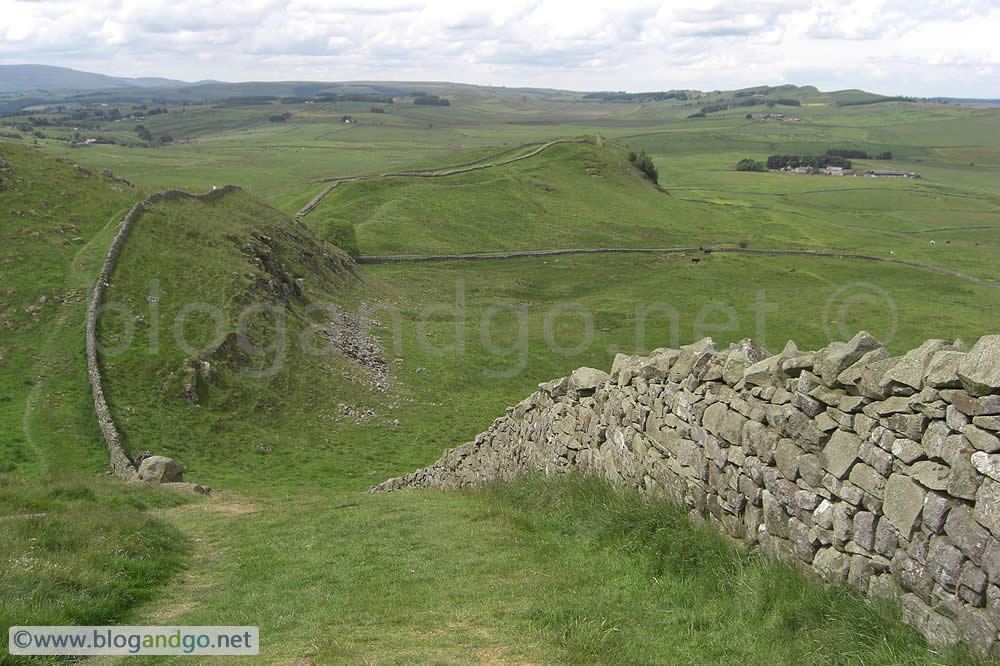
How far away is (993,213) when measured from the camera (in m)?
164

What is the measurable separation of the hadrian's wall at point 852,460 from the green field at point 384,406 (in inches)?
22.8

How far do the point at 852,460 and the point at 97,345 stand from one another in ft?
127

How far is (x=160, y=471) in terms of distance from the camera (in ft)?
85.3

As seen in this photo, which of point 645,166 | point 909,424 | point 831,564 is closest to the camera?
point 909,424

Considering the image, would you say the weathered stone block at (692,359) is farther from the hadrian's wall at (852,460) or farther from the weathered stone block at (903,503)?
the weathered stone block at (903,503)

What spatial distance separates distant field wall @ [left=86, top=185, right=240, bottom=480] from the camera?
1175 inches

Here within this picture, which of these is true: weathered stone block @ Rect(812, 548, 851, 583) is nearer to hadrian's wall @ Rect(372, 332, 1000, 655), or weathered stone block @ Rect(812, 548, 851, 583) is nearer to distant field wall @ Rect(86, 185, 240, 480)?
hadrian's wall @ Rect(372, 332, 1000, 655)

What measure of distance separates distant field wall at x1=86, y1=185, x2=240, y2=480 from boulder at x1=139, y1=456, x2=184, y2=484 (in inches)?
57.7

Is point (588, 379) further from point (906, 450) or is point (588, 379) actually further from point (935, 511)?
point (935, 511)

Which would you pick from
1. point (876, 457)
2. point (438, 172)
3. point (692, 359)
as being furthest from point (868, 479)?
point (438, 172)

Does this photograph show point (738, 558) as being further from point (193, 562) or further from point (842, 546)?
point (193, 562)

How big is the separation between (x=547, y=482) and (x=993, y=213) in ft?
616

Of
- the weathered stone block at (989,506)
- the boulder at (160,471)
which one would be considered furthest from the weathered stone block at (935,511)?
the boulder at (160,471)

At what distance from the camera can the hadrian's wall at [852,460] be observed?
752 cm
